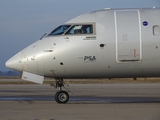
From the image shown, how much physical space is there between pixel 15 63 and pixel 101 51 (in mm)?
3475

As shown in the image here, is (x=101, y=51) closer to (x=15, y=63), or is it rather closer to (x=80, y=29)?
(x=80, y=29)

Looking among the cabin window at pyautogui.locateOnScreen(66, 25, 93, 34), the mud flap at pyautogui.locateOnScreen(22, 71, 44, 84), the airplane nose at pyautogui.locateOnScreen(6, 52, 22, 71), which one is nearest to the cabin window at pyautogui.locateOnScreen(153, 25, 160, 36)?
the cabin window at pyautogui.locateOnScreen(66, 25, 93, 34)

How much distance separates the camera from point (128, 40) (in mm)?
→ 18781

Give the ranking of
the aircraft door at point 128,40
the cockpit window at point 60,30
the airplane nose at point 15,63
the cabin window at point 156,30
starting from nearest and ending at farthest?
the aircraft door at point 128,40
the cabin window at point 156,30
the airplane nose at point 15,63
the cockpit window at point 60,30

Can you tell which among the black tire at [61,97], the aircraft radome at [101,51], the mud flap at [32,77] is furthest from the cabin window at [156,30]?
the mud flap at [32,77]

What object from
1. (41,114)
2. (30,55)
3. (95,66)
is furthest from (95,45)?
(41,114)

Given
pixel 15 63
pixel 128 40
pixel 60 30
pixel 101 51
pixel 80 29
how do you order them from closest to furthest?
pixel 128 40, pixel 101 51, pixel 15 63, pixel 80 29, pixel 60 30

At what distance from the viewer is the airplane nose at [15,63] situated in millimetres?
19234

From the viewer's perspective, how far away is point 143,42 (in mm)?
18734

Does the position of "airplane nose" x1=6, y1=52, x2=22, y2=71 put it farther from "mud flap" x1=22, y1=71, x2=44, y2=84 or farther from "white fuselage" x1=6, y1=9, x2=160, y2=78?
"mud flap" x1=22, y1=71, x2=44, y2=84

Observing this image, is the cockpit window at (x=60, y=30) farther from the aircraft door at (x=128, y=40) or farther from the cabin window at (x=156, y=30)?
the cabin window at (x=156, y=30)

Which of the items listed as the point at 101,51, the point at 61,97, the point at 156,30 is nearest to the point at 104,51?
the point at 101,51

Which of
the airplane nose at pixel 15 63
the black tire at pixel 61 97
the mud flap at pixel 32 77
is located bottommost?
the black tire at pixel 61 97

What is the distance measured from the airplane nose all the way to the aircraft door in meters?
3.91
